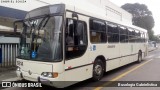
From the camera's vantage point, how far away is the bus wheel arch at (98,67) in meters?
8.09

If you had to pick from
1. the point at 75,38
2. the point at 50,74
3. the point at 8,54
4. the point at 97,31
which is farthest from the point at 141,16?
the point at 50,74

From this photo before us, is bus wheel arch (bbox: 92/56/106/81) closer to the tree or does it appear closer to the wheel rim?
the wheel rim

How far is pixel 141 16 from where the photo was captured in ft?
229

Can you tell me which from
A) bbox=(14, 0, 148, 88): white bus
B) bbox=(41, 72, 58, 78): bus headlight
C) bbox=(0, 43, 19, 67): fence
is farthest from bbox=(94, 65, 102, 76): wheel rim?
bbox=(0, 43, 19, 67): fence

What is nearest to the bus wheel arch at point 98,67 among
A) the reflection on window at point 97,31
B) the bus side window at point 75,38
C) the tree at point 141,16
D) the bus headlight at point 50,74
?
the reflection on window at point 97,31

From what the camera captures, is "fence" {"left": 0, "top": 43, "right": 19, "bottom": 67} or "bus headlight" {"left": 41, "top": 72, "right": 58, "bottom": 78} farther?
"fence" {"left": 0, "top": 43, "right": 19, "bottom": 67}

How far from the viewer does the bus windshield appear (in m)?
6.00

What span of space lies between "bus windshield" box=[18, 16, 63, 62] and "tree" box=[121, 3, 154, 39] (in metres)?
64.3

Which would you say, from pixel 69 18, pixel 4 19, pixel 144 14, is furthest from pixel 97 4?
pixel 144 14

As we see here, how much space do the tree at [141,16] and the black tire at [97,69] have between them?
203ft

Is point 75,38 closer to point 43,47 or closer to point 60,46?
point 60,46

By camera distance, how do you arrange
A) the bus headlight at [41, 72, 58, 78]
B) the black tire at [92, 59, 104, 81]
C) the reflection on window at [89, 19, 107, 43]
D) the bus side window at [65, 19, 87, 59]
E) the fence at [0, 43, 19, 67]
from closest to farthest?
1. the bus headlight at [41, 72, 58, 78]
2. the bus side window at [65, 19, 87, 59]
3. the reflection on window at [89, 19, 107, 43]
4. the black tire at [92, 59, 104, 81]
5. the fence at [0, 43, 19, 67]

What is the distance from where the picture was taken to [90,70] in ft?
25.1

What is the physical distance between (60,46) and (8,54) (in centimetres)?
547
